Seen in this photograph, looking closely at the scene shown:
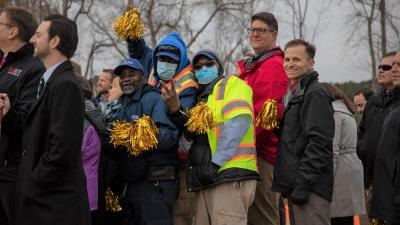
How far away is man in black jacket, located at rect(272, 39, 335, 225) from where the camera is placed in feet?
14.2

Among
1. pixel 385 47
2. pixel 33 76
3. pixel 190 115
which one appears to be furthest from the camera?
pixel 385 47

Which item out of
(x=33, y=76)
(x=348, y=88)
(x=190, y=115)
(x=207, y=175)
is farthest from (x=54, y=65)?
(x=348, y=88)

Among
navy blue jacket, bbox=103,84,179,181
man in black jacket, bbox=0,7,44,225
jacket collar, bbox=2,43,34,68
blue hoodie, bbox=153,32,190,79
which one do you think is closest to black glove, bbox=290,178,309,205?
navy blue jacket, bbox=103,84,179,181

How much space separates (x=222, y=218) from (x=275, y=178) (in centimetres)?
Result: 60

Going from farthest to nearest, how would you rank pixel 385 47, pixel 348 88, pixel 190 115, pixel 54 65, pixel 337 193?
pixel 348 88 < pixel 385 47 < pixel 337 193 < pixel 190 115 < pixel 54 65

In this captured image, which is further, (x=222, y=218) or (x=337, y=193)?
(x=337, y=193)

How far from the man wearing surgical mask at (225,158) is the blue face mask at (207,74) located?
0.09 meters

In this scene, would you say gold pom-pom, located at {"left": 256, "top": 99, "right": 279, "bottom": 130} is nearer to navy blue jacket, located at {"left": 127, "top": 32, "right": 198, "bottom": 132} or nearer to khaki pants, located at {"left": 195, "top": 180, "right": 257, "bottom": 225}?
khaki pants, located at {"left": 195, "top": 180, "right": 257, "bottom": 225}

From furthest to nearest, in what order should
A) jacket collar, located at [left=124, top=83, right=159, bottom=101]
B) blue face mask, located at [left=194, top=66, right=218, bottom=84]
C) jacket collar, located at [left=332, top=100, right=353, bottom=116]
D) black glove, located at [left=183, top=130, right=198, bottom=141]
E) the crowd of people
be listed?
1. jacket collar, located at [left=332, top=100, right=353, bottom=116]
2. blue face mask, located at [left=194, top=66, right=218, bottom=84]
3. jacket collar, located at [left=124, top=83, right=159, bottom=101]
4. black glove, located at [left=183, top=130, right=198, bottom=141]
5. the crowd of people

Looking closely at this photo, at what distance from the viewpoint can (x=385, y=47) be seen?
66.4 feet

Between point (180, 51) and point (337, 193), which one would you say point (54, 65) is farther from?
point (337, 193)

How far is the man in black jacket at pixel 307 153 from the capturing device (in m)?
4.33

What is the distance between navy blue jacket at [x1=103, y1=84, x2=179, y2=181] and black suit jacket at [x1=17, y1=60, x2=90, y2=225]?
105 cm

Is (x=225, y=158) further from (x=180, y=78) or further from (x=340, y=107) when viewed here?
(x=340, y=107)
